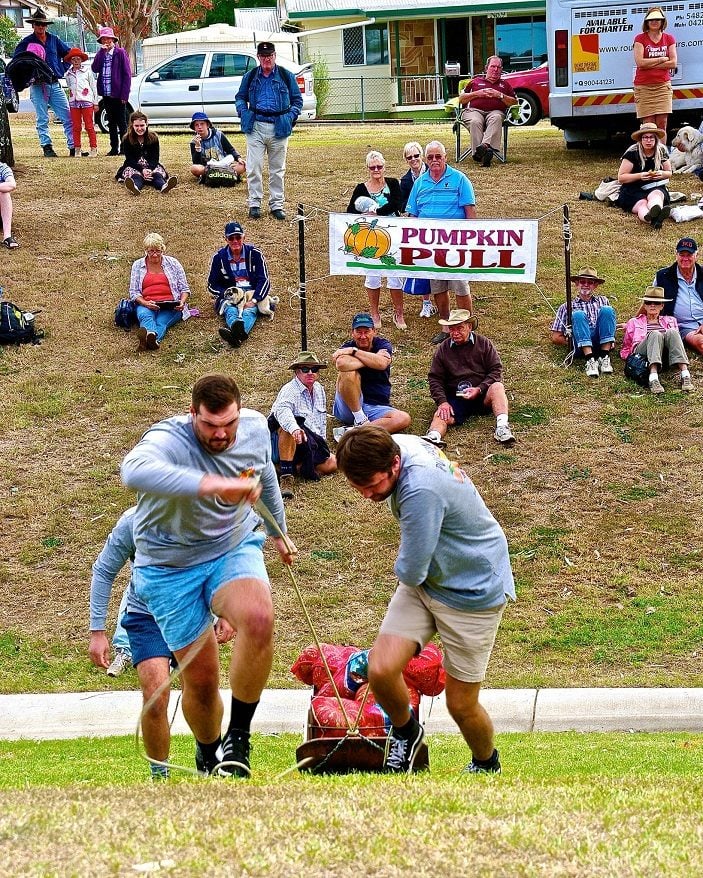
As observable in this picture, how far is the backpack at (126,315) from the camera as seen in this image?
1414cm

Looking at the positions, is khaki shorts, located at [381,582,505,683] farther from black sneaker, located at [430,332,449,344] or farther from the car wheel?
the car wheel

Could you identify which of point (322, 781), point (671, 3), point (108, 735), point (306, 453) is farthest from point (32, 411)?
point (671, 3)

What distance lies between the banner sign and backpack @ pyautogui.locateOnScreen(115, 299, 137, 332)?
2619 mm

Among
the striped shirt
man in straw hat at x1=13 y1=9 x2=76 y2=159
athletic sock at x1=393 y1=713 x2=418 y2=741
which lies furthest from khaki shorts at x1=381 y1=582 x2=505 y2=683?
man in straw hat at x1=13 y1=9 x2=76 y2=159

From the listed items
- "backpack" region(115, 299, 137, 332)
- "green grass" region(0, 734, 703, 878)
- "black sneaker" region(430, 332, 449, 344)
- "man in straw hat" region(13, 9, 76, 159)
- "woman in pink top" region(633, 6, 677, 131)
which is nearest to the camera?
"green grass" region(0, 734, 703, 878)

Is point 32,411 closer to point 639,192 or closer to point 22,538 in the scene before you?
point 22,538

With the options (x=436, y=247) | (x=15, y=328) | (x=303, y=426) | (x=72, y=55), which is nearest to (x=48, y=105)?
(x=72, y=55)

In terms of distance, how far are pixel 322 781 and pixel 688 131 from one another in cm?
1459

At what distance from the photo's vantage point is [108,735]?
296 inches

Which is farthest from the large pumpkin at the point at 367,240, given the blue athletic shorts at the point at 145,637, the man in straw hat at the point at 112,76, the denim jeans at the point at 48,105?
the denim jeans at the point at 48,105

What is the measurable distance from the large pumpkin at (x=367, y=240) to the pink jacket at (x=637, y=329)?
2618mm

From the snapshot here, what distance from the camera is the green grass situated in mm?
4141

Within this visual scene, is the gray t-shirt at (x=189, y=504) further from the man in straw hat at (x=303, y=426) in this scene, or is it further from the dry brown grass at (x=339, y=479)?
the man in straw hat at (x=303, y=426)

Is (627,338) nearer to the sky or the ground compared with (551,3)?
nearer to the ground
